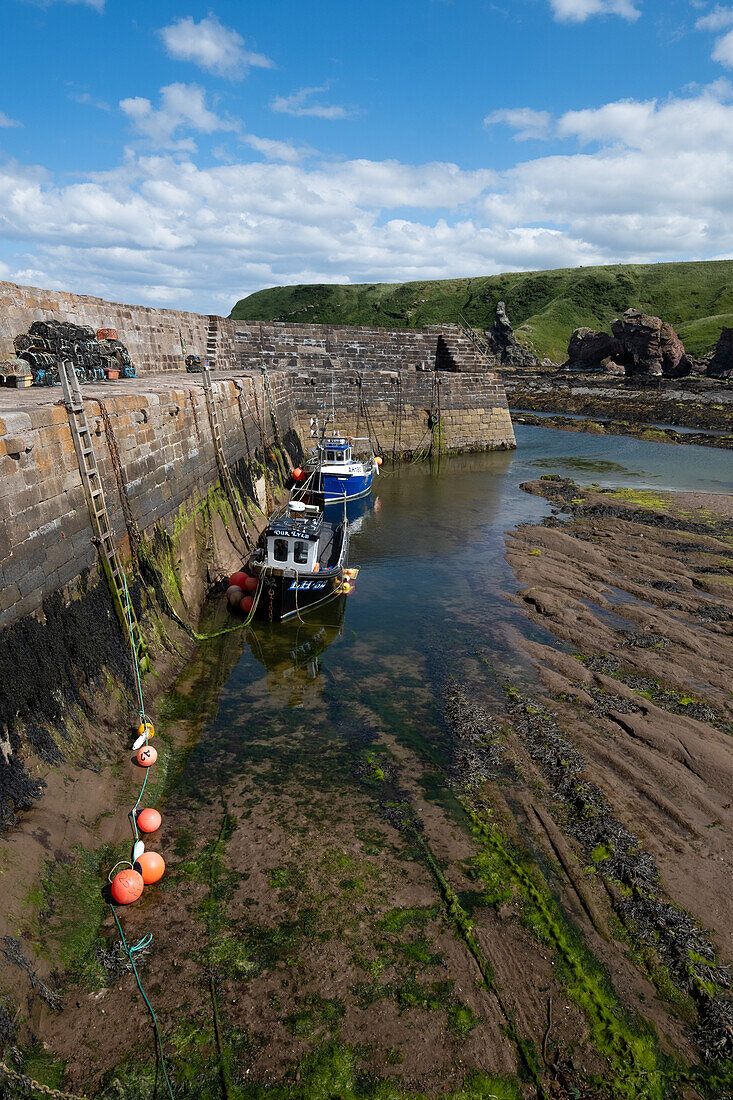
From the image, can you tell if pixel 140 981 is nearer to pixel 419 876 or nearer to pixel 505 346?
pixel 419 876

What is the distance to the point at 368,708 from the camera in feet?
35.1

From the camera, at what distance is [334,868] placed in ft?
23.4

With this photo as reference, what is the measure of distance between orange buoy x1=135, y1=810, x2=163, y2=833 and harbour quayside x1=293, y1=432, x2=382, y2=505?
1627 cm

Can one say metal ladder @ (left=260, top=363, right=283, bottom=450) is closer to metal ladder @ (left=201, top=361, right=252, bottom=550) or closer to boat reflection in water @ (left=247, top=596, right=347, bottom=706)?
metal ladder @ (left=201, top=361, right=252, bottom=550)

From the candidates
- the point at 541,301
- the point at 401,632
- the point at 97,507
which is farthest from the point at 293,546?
the point at 541,301

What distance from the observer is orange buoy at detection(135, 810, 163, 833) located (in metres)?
7.46

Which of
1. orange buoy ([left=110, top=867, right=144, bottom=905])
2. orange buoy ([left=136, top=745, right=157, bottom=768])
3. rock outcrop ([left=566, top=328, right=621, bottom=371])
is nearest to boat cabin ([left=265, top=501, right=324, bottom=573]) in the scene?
orange buoy ([left=136, top=745, right=157, bottom=768])

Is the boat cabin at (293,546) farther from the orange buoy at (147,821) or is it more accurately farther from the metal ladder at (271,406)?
the metal ladder at (271,406)

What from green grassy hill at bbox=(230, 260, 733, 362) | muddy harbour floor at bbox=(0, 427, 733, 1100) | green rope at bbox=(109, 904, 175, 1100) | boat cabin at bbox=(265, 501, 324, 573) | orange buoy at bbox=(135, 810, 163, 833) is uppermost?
green grassy hill at bbox=(230, 260, 733, 362)

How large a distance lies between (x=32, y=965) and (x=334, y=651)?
8.22m

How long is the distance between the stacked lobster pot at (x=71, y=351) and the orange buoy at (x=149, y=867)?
445 inches

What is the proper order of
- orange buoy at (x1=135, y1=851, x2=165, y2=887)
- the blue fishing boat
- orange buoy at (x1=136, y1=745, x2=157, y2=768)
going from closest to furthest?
1. orange buoy at (x1=135, y1=851, x2=165, y2=887)
2. orange buoy at (x1=136, y1=745, x2=157, y2=768)
3. the blue fishing boat

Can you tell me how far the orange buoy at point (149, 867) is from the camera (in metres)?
6.74

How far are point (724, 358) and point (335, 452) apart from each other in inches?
2186
